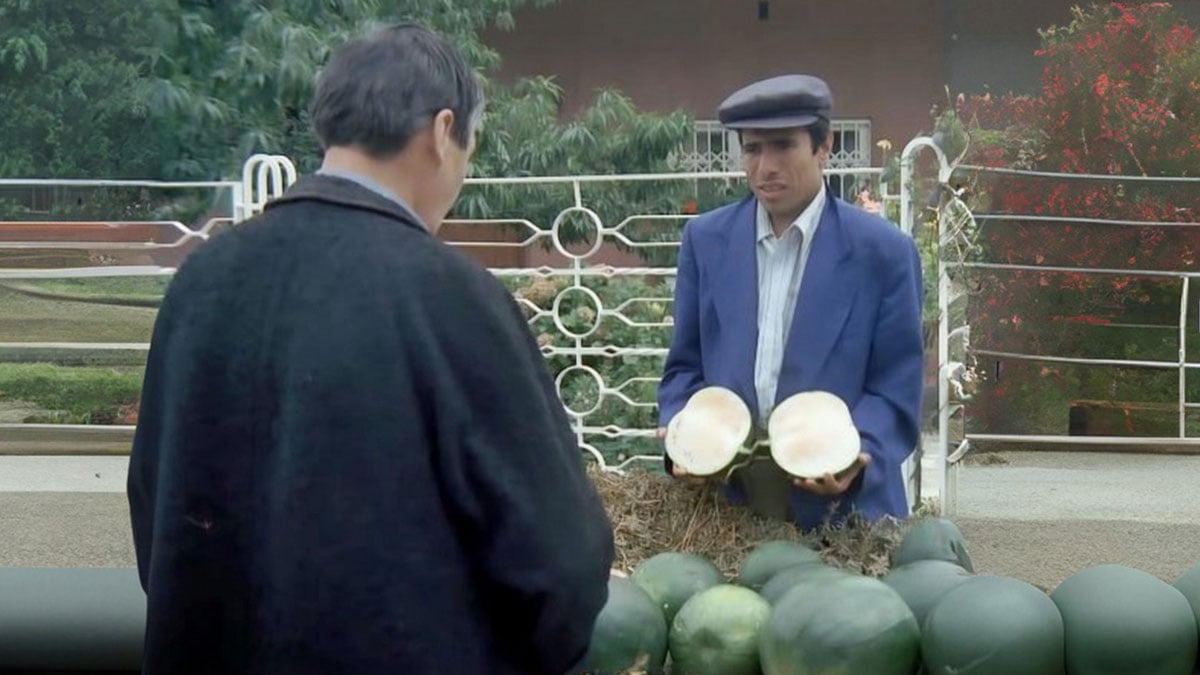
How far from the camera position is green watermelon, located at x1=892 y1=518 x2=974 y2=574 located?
2709 mm

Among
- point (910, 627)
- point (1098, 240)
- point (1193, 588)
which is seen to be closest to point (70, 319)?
point (1098, 240)

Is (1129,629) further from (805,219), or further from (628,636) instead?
(805,219)

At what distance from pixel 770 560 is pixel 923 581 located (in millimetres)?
288

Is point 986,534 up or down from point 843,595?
down

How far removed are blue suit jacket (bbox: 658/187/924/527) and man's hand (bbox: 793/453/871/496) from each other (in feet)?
0.20

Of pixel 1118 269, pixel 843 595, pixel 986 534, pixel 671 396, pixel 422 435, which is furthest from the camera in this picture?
pixel 1118 269

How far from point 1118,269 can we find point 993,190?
0.86 meters

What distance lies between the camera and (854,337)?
313 cm

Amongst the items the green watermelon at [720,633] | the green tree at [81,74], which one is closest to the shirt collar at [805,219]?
the green watermelon at [720,633]

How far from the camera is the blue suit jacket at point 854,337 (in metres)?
3.11

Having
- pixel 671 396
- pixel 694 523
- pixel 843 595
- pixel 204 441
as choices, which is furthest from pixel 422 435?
pixel 671 396

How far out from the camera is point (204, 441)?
1.76 m

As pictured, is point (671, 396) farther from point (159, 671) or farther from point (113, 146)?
point (113, 146)

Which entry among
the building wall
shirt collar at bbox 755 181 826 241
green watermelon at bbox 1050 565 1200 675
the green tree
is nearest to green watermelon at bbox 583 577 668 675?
green watermelon at bbox 1050 565 1200 675
